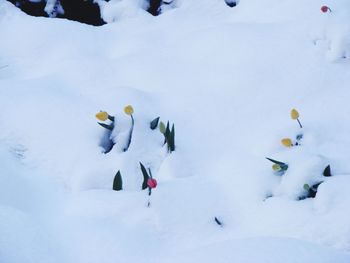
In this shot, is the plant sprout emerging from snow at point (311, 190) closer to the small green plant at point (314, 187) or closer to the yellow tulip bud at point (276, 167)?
the small green plant at point (314, 187)

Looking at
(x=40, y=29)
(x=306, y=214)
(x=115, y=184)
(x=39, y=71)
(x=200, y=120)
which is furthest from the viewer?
(x=40, y=29)

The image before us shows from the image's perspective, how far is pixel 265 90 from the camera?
5.37 ft

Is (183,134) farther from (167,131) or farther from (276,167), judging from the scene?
(276,167)

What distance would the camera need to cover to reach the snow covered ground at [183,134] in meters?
1.05

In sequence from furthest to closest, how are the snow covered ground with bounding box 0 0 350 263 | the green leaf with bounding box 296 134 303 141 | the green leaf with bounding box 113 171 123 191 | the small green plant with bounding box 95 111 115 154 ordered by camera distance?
the small green plant with bounding box 95 111 115 154 → the green leaf with bounding box 296 134 303 141 → the green leaf with bounding box 113 171 123 191 → the snow covered ground with bounding box 0 0 350 263

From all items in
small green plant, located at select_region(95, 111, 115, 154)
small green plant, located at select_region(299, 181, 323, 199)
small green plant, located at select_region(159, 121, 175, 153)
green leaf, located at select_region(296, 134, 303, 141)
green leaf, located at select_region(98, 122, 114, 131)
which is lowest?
small green plant, located at select_region(95, 111, 115, 154)

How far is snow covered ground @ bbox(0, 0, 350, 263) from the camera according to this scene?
3.45 feet

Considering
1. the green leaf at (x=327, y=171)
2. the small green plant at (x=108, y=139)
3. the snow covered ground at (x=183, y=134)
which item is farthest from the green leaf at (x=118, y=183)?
the green leaf at (x=327, y=171)

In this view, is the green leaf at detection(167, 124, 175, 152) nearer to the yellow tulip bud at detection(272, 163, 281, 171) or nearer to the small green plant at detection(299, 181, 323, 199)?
the yellow tulip bud at detection(272, 163, 281, 171)

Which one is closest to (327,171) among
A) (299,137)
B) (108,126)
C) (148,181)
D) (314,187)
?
(314,187)

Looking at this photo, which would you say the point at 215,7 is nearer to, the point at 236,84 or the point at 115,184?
the point at 236,84

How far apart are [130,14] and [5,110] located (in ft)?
3.61

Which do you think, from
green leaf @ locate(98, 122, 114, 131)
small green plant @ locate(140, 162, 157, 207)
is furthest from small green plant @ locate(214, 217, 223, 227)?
green leaf @ locate(98, 122, 114, 131)

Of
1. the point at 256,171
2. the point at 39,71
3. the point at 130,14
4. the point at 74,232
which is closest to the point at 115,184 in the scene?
the point at 74,232
